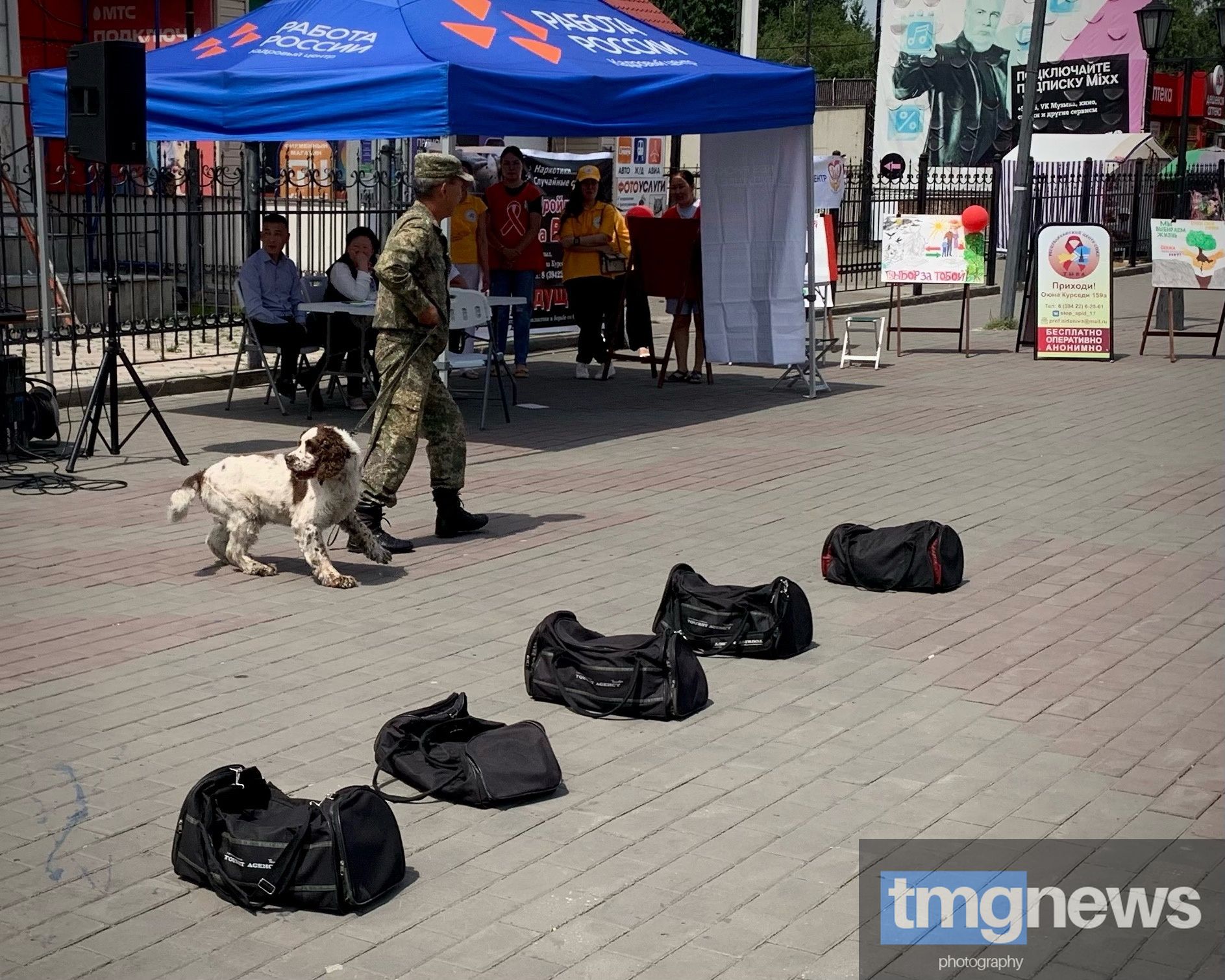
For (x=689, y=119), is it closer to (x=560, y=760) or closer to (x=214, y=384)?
(x=214, y=384)

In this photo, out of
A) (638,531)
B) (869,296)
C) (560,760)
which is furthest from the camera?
(869,296)

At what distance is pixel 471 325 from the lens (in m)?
11.7

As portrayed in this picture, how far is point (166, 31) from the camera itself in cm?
2148

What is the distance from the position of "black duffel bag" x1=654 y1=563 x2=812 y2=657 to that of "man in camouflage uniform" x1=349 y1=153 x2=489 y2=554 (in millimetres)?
2139

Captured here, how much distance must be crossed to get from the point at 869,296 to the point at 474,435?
1389cm

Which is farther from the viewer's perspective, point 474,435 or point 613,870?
point 474,435

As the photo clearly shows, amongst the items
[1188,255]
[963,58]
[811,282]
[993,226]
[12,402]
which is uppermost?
[963,58]

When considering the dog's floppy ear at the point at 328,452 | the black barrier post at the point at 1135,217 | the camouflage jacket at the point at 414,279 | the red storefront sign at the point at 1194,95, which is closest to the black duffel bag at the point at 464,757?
the dog's floppy ear at the point at 328,452

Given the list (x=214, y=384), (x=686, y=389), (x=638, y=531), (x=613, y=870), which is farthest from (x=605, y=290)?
(x=613, y=870)

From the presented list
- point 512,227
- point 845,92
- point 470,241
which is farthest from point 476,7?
point 845,92

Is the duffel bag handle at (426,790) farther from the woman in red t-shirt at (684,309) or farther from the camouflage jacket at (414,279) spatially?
the woman in red t-shirt at (684,309)

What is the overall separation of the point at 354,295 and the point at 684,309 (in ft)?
11.7

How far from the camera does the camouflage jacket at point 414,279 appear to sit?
27.1 feet

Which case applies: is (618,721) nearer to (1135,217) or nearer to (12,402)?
(12,402)
